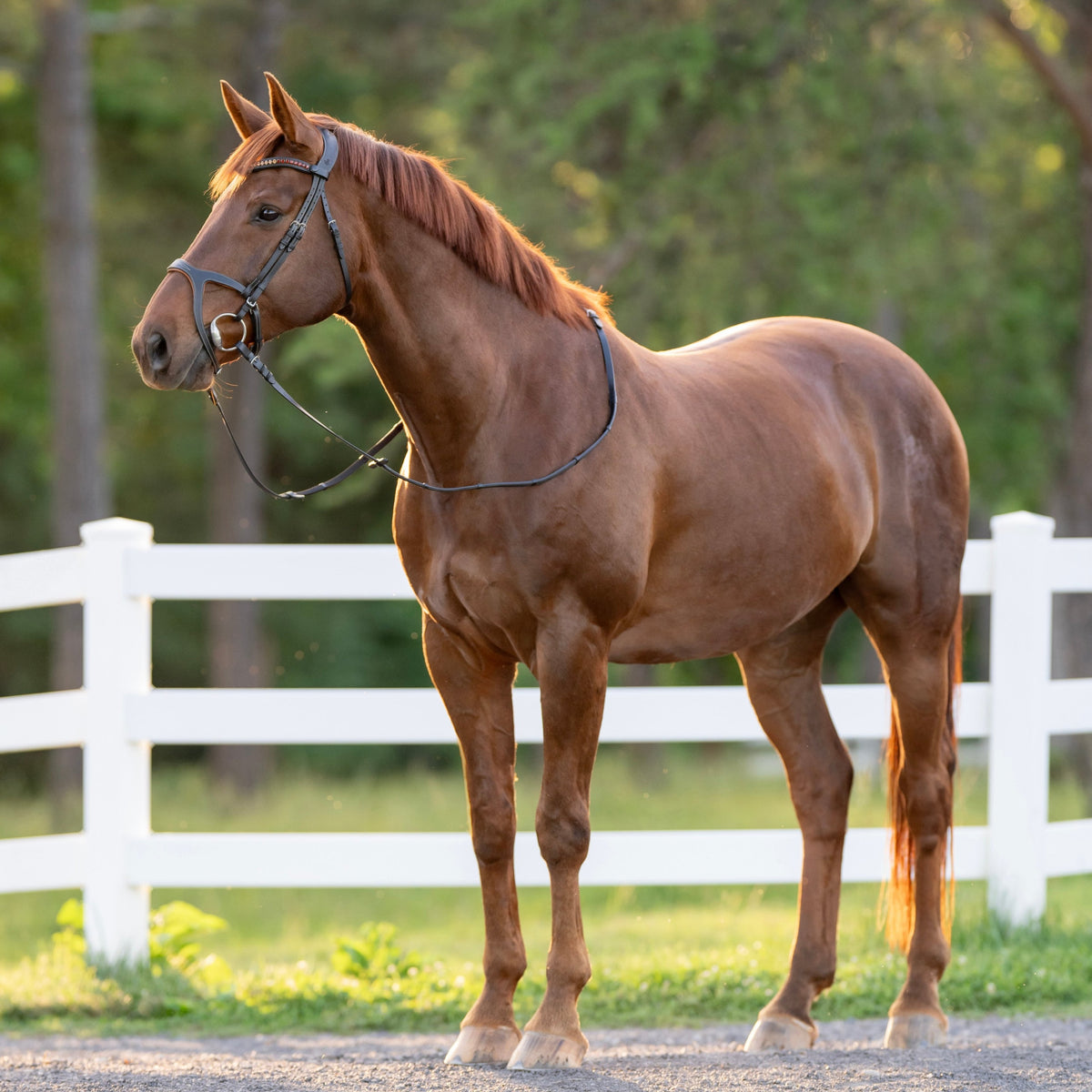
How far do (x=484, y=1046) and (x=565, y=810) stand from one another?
0.72 meters

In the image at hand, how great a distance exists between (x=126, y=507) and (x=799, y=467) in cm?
1649

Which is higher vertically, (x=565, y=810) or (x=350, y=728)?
(x=350, y=728)

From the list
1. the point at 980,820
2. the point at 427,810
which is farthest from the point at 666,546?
the point at 427,810

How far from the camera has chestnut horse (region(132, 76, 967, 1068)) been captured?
127 inches

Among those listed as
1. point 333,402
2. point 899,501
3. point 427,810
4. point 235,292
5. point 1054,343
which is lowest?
point 427,810

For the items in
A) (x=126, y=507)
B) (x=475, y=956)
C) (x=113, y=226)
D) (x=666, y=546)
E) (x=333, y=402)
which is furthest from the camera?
(x=126, y=507)

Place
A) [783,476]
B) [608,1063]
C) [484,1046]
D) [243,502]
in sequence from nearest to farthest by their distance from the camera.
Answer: [484,1046]
[608,1063]
[783,476]
[243,502]

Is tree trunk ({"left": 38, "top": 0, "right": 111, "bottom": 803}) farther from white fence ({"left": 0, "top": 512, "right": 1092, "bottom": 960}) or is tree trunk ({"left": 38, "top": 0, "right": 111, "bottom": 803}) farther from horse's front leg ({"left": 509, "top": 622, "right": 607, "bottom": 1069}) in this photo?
horse's front leg ({"left": 509, "top": 622, "right": 607, "bottom": 1069})

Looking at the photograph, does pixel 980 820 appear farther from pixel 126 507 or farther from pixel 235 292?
pixel 126 507

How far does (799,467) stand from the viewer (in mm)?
3838

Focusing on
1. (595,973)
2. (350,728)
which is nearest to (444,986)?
(595,973)

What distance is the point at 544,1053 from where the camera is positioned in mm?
3367

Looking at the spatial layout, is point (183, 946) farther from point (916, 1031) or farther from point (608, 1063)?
point (916, 1031)

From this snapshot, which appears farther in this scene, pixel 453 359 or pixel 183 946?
pixel 183 946
